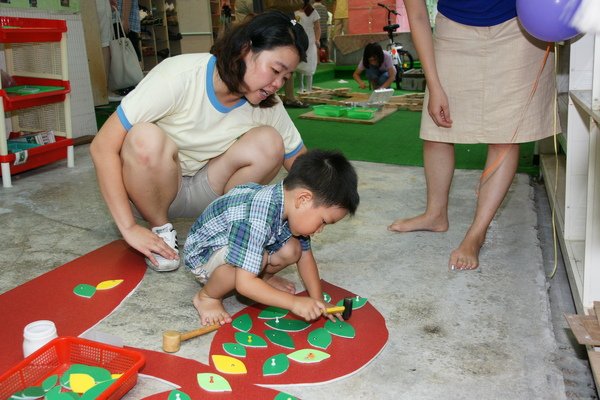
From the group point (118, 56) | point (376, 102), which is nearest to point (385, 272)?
point (376, 102)

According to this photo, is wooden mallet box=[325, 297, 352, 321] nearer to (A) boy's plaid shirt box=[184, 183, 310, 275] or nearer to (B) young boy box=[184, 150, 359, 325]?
(B) young boy box=[184, 150, 359, 325]

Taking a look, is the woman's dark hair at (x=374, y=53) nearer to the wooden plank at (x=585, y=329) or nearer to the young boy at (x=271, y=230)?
the young boy at (x=271, y=230)

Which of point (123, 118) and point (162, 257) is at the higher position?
point (123, 118)

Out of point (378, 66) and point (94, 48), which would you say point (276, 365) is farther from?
point (378, 66)

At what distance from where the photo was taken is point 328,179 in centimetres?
131

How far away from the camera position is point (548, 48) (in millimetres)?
1697

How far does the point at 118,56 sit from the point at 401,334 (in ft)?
14.8

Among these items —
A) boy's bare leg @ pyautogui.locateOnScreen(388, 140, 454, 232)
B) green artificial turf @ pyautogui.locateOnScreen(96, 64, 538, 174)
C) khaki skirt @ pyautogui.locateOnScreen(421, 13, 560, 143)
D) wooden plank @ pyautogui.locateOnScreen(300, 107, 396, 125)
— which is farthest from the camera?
wooden plank @ pyautogui.locateOnScreen(300, 107, 396, 125)

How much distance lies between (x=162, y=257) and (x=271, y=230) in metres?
0.49

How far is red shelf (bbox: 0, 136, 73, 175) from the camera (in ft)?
9.18

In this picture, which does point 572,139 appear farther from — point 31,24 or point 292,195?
point 31,24

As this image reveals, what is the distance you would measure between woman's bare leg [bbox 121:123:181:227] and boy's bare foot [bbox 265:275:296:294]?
42 cm

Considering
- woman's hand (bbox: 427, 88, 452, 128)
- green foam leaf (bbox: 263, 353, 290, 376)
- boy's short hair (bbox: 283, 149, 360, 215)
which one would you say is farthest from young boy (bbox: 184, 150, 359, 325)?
woman's hand (bbox: 427, 88, 452, 128)

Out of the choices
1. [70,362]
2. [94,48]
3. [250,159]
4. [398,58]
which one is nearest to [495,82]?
[250,159]
